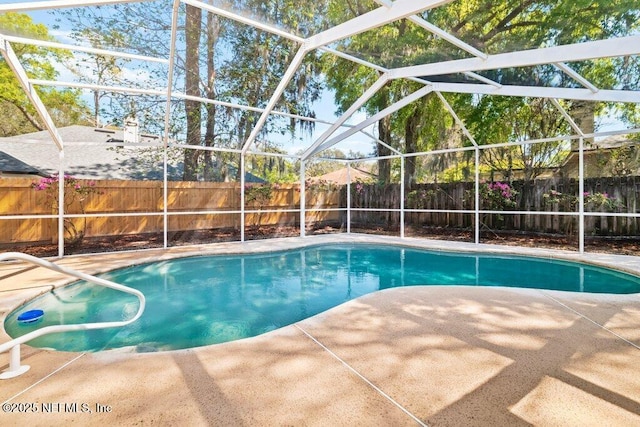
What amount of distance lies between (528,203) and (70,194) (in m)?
11.2

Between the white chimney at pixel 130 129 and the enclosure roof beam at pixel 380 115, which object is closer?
the enclosure roof beam at pixel 380 115

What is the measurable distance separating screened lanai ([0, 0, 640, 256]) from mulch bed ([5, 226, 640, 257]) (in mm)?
81

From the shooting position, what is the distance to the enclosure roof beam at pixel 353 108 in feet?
18.8

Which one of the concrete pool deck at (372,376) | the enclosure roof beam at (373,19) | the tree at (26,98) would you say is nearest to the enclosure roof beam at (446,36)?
the enclosure roof beam at (373,19)

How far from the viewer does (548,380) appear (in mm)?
1815

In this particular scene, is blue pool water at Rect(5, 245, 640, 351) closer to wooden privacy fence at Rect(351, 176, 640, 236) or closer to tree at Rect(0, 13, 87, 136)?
wooden privacy fence at Rect(351, 176, 640, 236)

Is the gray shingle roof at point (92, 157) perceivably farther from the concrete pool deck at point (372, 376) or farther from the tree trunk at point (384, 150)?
the concrete pool deck at point (372, 376)

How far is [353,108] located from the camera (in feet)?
21.0

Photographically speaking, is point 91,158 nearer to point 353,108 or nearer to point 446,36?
point 353,108

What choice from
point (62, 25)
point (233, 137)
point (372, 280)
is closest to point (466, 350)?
point (372, 280)

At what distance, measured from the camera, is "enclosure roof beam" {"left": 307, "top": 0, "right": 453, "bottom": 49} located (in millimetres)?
3090

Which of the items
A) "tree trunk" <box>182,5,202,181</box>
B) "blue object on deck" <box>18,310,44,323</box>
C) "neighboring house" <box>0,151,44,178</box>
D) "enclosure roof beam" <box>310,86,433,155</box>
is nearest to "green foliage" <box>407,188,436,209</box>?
"enclosure roof beam" <box>310,86,433,155</box>

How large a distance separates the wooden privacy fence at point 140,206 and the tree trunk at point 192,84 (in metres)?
0.84

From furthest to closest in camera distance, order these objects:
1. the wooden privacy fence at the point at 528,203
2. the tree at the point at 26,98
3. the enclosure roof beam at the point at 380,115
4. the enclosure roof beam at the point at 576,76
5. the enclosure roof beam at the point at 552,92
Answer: the tree at the point at 26,98
the wooden privacy fence at the point at 528,203
the enclosure roof beam at the point at 380,115
the enclosure roof beam at the point at 552,92
the enclosure roof beam at the point at 576,76
